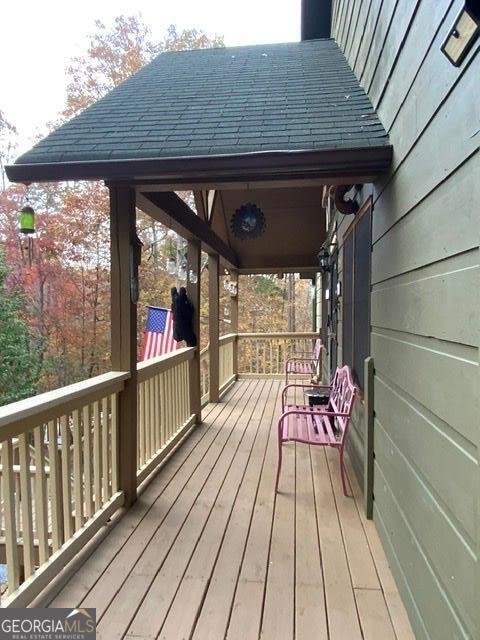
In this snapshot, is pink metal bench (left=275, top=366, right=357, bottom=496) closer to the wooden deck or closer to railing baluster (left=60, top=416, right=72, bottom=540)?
the wooden deck

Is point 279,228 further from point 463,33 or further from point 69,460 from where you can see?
point 463,33

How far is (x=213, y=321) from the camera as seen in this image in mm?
5359

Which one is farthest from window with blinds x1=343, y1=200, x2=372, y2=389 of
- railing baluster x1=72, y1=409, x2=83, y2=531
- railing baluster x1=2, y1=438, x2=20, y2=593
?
railing baluster x1=2, y1=438, x2=20, y2=593

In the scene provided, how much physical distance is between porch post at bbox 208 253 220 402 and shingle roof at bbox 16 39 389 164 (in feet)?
7.85

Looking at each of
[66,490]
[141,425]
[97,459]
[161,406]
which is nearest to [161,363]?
[161,406]

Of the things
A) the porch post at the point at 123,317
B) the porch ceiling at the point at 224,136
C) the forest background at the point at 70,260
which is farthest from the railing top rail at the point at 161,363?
the forest background at the point at 70,260

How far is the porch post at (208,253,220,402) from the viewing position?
5.38 m

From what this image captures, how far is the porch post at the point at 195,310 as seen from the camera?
4031 millimetres

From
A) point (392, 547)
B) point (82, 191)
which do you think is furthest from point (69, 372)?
point (392, 547)

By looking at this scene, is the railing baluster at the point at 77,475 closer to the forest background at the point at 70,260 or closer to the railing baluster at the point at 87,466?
the railing baluster at the point at 87,466

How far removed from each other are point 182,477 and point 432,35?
2.96 m

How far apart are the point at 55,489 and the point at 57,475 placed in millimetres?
65

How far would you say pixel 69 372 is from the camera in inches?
444

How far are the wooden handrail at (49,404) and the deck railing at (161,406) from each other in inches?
19.6
